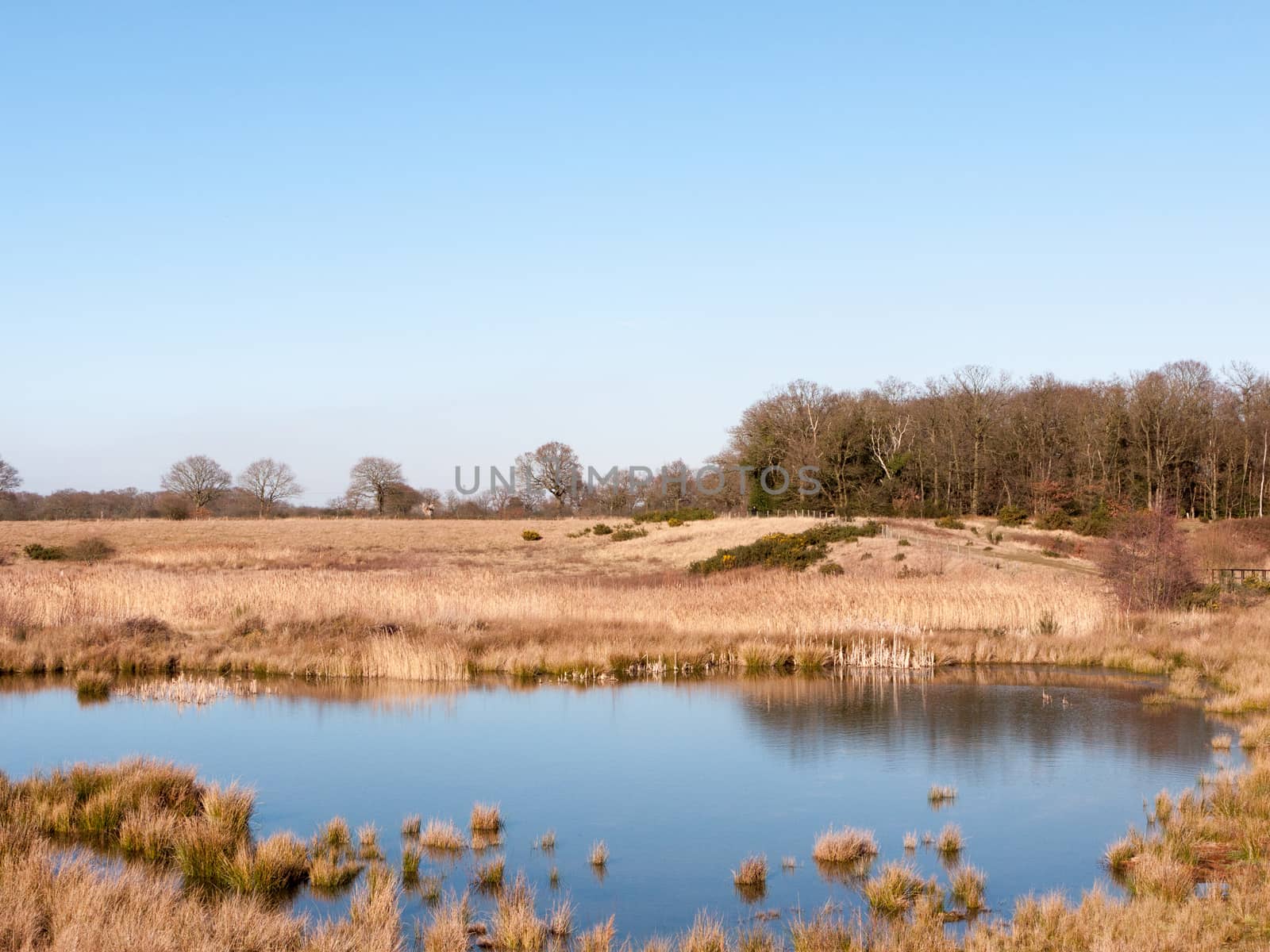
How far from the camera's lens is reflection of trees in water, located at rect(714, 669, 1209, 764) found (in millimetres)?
A: 14828

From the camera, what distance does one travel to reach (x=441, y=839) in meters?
10.2

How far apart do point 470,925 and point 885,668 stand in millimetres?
14701

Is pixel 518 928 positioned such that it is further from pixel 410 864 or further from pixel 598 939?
pixel 410 864

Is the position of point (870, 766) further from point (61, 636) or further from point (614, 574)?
point (614, 574)

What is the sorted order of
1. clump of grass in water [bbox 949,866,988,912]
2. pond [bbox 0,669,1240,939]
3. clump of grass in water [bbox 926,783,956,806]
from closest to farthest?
clump of grass in water [bbox 949,866,988,912] < pond [bbox 0,669,1240,939] < clump of grass in water [bbox 926,783,956,806]

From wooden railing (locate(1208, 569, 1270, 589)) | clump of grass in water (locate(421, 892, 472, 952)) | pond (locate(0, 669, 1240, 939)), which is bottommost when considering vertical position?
pond (locate(0, 669, 1240, 939))

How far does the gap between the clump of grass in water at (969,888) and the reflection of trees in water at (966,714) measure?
506 centimetres

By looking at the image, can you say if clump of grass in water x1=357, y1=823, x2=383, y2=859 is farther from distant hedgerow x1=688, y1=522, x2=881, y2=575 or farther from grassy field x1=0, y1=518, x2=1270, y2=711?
distant hedgerow x1=688, y1=522, x2=881, y2=575

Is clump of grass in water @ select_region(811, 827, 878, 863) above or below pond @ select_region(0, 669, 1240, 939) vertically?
above

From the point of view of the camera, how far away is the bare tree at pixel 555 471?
8644 centimetres

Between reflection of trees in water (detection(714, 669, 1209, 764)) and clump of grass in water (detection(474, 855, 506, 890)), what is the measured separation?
19.3 ft

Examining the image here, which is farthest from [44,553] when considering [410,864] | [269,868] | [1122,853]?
[1122,853]

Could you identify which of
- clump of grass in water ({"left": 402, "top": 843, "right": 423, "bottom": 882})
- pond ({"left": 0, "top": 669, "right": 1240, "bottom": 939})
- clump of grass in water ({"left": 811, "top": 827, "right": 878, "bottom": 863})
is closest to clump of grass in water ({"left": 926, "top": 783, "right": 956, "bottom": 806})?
pond ({"left": 0, "top": 669, "right": 1240, "bottom": 939})

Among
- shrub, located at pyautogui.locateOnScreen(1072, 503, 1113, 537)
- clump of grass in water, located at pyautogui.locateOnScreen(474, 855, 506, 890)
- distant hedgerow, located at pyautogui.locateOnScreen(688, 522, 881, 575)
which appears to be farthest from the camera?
shrub, located at pyautogui.locateOnScreen(1072, 503, 1113, 537)
